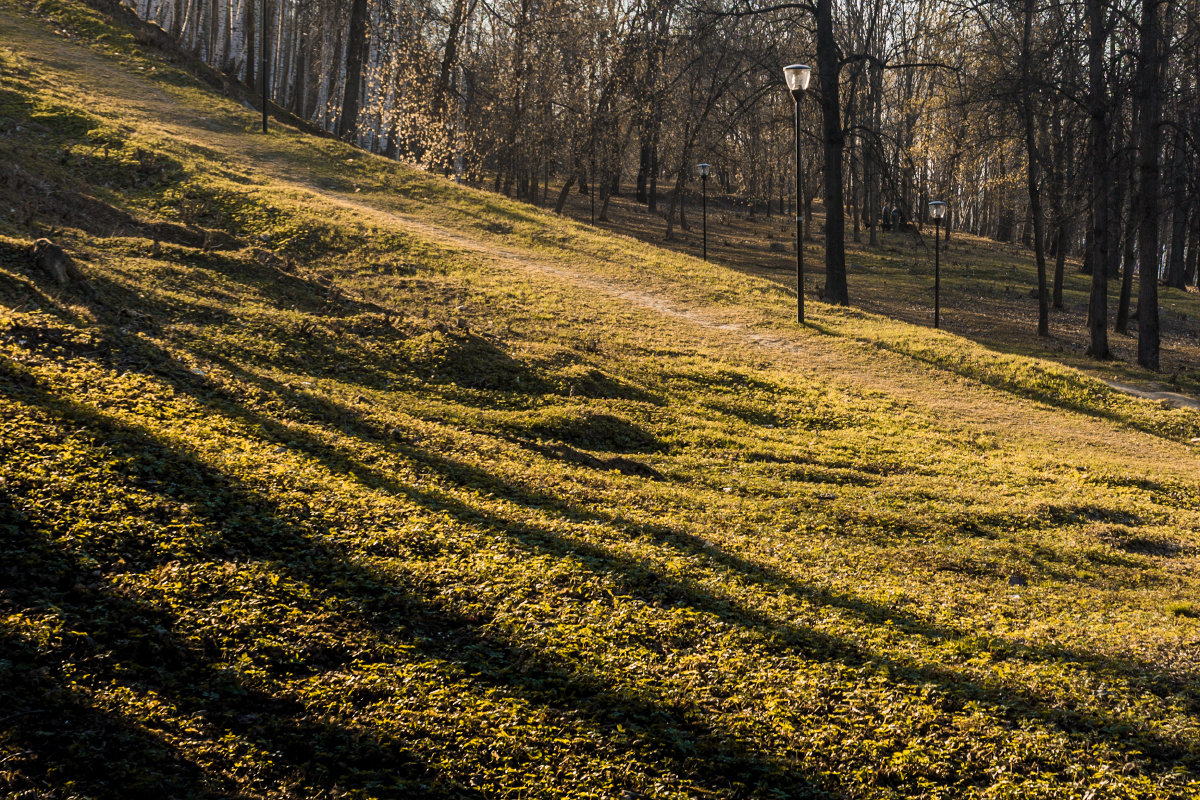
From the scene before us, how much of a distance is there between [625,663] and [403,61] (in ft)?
71.4

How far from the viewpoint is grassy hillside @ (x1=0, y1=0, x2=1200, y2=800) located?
124 inches

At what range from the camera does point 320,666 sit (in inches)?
135

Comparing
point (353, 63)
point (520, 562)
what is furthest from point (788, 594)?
point (353, 63)

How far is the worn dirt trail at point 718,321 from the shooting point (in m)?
11.4

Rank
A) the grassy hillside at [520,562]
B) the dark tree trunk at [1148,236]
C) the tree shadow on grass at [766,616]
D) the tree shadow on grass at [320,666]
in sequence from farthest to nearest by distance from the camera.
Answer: the dark tree trunk at [1148,236]
the tree shadow on grass at [766,616]
the grassy hillside at [520,562]
the tree shadow on grass at [320,666]

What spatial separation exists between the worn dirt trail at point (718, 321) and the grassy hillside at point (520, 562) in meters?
0.18

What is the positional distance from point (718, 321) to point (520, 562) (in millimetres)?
11133

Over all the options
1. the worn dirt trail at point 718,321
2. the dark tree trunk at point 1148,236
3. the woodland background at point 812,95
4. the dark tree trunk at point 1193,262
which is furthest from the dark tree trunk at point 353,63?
the dark tree trunk at point 1193,262

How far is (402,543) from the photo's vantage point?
4.64 meters

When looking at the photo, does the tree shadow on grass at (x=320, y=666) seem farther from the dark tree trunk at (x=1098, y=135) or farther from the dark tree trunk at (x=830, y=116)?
the dark tree trunk at (x=1098, y=135)

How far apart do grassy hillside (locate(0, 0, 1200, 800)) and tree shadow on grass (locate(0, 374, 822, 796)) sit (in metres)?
0.02

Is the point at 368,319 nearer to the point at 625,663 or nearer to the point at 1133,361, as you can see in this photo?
the point at 625,663

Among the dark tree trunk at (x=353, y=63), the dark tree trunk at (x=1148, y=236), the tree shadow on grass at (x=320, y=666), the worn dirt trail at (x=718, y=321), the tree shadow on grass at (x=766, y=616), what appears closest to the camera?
the tree shadow on grass at (x=320, y=666)

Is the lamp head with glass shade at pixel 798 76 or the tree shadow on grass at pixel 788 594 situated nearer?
the tree shadow on grass at pixel 788 594
